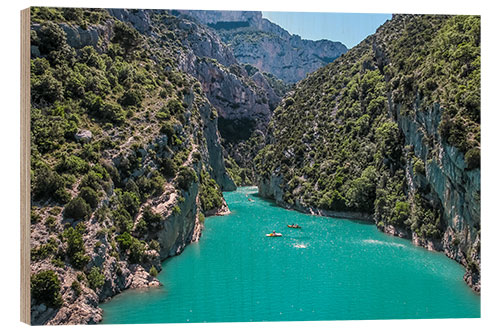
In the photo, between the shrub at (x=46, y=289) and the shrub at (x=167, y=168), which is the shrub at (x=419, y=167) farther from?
the shrub at (x=46, y=289)

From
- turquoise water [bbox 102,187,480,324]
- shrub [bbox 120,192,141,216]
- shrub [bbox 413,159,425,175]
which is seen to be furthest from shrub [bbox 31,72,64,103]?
shrub [bbox 413,159,425,175]

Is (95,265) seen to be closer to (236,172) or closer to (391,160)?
(391,160)

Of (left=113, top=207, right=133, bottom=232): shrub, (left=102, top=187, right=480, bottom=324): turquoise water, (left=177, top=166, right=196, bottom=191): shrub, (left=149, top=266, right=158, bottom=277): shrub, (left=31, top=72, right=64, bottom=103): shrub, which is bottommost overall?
(left=102, top=187, right=480, bottom=324): turquoise water

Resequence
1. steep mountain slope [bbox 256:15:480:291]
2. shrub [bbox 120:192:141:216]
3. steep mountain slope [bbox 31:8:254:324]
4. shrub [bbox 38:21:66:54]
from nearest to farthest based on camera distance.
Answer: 1. steep mountain slope [bbox 31:8:254:324]
2. steep mountain slope [bbox 256:15:480:291]
3. shrub [bbox 120:192:141:216]
4. shrub [bbox 38:21:66:54]

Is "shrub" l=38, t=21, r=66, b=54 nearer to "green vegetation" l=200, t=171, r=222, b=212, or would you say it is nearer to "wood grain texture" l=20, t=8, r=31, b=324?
"wood grain texture" l=20, t=8, r=31, b=324

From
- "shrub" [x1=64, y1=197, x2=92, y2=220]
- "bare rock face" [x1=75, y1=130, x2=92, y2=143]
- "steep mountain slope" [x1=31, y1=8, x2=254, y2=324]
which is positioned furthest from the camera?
"bare rock face" [x1=75, y1=130, x2=92, y2=143]

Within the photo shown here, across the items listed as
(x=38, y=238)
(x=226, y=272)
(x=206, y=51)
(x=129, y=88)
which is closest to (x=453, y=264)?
(x=226, y=272)

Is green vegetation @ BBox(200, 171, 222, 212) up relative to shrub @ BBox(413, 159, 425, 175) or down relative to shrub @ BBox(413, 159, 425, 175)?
down

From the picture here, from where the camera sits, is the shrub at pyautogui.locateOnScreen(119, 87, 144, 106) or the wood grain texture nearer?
the wood grain texture
